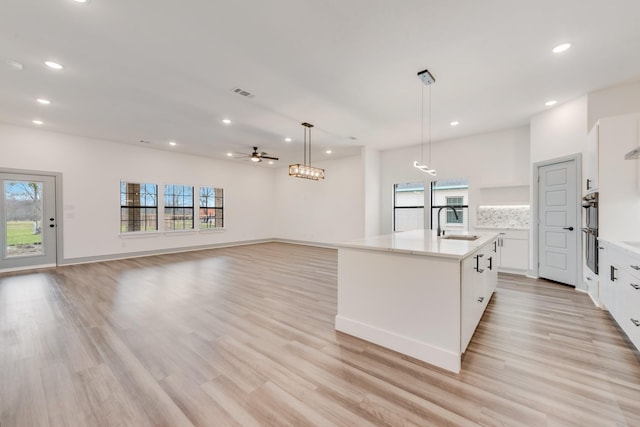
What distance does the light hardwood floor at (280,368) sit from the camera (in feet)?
5.40

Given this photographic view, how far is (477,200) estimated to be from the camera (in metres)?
6.00

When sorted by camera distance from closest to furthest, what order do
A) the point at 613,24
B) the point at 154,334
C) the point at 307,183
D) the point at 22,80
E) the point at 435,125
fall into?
the point at 613,24 < the point at 154,334 < the point at 22,80 < the point at 435,125 < the point at 307,183

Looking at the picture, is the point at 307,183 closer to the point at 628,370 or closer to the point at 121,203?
the point at 121,203

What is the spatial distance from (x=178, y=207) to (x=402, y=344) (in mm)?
7893

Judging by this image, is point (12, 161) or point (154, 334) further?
point (12, 161)

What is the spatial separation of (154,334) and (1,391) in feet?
3.36

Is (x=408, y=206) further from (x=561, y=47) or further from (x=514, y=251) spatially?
(x=561, y=47)

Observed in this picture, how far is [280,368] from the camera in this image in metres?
2.12

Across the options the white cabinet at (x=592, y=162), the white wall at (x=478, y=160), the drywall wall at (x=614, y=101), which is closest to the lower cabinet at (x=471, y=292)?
the white cabinet at (x=592, y=162)

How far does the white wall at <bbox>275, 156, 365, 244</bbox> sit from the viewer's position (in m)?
8.48

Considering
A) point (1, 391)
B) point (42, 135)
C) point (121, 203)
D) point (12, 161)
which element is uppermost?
point (42, 135)

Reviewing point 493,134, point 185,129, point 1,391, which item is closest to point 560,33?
point 493,134

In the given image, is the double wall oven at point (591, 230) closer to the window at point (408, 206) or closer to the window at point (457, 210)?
the window at point (457, 210)

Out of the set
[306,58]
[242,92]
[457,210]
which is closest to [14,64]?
[242,92]
